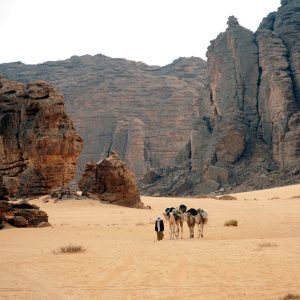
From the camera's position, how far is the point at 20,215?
67.4 feet

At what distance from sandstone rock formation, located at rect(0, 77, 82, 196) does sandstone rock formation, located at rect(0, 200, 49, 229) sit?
14.9m

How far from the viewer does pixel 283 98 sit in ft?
206

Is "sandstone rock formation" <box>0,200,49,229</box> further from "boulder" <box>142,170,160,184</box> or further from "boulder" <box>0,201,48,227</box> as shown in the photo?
"boulder" <box>142,170,160,184</box>

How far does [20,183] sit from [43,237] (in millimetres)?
20907

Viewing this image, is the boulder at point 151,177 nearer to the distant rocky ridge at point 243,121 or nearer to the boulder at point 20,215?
the distant rocky ridge at point 243,121

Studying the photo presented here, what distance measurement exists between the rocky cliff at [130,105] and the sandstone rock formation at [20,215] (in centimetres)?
7912

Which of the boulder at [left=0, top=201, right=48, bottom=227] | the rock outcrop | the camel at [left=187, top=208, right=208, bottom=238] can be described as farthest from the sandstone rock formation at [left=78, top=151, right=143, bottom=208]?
the rock outcrop

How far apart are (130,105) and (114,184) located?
8296 cm

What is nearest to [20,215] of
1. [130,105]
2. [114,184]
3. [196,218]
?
[196,218]

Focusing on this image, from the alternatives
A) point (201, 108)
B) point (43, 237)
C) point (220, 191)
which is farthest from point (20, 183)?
point (201, 108)

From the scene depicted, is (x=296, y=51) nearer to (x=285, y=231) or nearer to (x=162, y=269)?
(x=285, y=231)

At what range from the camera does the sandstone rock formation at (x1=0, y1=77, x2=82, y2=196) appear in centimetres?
3719

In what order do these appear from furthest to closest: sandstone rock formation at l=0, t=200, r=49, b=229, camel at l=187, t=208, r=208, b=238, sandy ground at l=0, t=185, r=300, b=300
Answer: sandstone rock formation at l=0, t=200, r=49, b=229 < camel at l=187, t=208, r=208, b=238 < sandy ground at l=0, t=185, r=300, b=300

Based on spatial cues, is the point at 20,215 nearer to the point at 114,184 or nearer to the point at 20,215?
the point at 20,215
